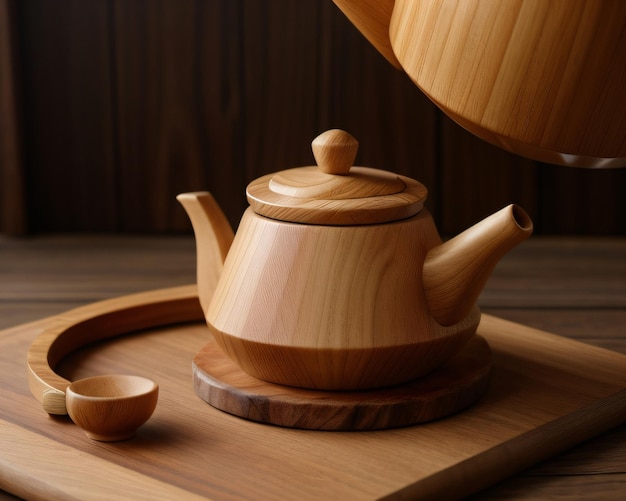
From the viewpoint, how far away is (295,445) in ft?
1.83

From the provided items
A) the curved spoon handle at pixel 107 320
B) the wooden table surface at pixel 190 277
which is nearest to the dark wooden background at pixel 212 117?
the wooden table surface at pixel 190 277

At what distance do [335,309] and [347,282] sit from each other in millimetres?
18

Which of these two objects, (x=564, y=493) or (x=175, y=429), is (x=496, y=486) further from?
(x=175, y=429)

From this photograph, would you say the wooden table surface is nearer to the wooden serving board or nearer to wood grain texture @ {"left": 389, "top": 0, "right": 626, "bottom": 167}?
the wooden serving board

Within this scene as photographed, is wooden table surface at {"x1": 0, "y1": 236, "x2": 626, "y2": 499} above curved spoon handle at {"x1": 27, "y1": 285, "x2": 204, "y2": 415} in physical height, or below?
below

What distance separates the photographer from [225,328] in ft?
1.97

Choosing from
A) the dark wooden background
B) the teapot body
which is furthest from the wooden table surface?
the teapot body

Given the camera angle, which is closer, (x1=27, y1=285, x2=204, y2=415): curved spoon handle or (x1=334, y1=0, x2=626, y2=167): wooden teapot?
(x1=334, y1=0, x2=626, y2=167): wooden teapot

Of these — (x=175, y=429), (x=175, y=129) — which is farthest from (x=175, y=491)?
(x=175, y=129)

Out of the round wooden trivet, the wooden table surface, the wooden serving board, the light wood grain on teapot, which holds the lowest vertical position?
the wooden table surface

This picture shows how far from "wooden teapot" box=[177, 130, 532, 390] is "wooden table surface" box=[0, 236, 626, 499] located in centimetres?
25

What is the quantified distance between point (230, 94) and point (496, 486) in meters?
0.67

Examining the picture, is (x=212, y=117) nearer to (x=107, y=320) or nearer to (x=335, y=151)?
(x=107, y=320)

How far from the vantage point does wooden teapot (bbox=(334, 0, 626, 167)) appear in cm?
49
